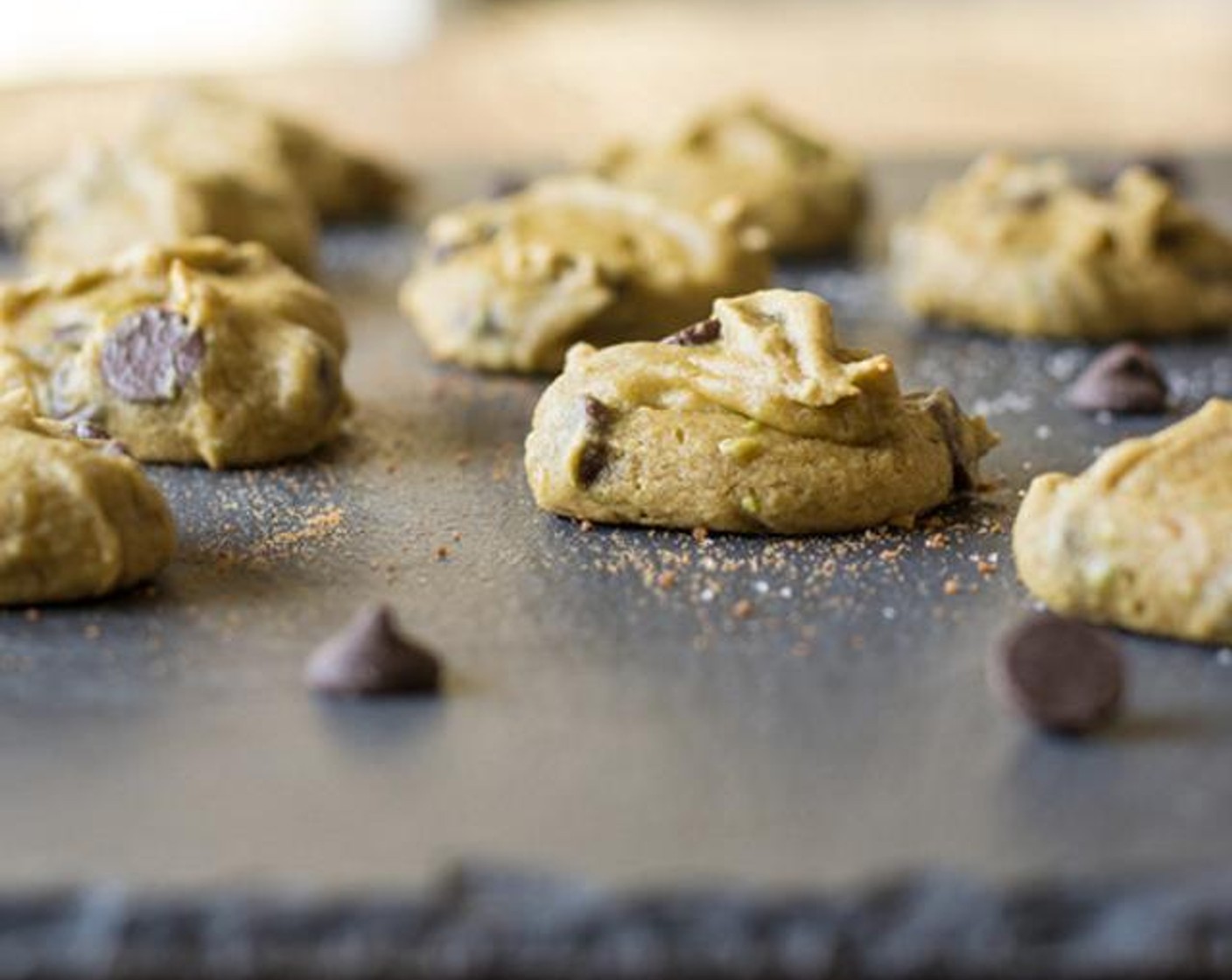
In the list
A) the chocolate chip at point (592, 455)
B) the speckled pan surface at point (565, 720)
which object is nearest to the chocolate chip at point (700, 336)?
the chocolate chip at point (592, 455)

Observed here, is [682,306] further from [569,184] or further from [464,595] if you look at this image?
[464,595]

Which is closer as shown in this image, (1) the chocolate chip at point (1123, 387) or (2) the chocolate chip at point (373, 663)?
(2) the chocolate chip at point (373, 663)

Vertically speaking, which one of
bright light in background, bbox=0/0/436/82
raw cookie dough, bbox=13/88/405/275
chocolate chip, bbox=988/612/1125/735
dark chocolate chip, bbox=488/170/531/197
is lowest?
bright light in background, bbox=0/0/436/82

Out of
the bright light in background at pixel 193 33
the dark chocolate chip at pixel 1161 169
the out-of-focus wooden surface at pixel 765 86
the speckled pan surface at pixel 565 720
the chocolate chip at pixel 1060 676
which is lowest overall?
the bright light in background at pixel 193 33

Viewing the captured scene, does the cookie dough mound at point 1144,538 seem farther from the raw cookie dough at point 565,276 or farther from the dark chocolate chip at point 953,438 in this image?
the raw cookie dough at point 565,276

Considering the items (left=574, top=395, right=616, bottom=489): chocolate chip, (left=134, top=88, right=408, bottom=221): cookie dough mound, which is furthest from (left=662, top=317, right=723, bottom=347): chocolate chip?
(left=134, top=88, right=408, bottom=221): cookie dough mound

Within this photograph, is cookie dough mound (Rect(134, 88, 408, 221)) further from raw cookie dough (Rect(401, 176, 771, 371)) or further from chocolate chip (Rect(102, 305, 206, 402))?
chocolate chip (Rect(102, 305, 206, 402))
